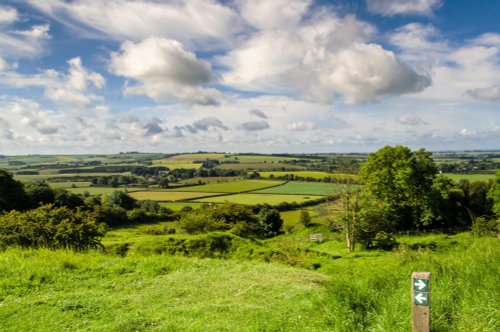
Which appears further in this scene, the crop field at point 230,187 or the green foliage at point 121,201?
the crop field at point 230,187

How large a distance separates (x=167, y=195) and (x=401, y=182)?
222 feet

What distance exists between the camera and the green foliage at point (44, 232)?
58.5 ft

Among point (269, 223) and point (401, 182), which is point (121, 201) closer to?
point (269, 223)

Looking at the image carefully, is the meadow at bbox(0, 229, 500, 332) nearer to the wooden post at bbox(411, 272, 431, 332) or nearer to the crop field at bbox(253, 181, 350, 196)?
the wooden post at bbox(411, 272, 431, 332)

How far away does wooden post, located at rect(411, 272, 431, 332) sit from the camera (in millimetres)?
4883

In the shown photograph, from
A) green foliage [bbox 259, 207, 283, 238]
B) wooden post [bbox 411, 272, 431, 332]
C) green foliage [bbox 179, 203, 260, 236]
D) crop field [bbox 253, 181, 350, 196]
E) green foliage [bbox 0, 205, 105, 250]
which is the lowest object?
green foliage [bbox 259, 207, 283, 238]

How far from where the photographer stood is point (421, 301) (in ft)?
16.2

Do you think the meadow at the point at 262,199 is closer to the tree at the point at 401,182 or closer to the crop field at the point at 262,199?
the crop field at the point at 262,199

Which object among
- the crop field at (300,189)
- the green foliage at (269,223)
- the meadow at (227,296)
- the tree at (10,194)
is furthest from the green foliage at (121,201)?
the meadow at (227,296)

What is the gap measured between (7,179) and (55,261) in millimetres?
49501

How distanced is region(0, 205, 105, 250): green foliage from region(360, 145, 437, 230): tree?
110 ft

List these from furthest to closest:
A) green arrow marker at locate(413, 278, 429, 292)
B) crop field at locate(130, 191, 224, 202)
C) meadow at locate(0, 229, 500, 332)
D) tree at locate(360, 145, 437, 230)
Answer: crop field at locate(130, 191, 224, 202), tree at locate(360, 145, 437, 230), meadow at locate(0, 229, 500, 332), green arrow marker at locate(413, 278, 429, 292)

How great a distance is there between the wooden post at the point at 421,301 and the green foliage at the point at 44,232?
1703 centimetres

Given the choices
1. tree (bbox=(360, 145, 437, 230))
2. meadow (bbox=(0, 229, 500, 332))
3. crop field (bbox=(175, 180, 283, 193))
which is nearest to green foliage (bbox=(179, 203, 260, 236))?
tree (bbox=(360, 145, 437, 230))
